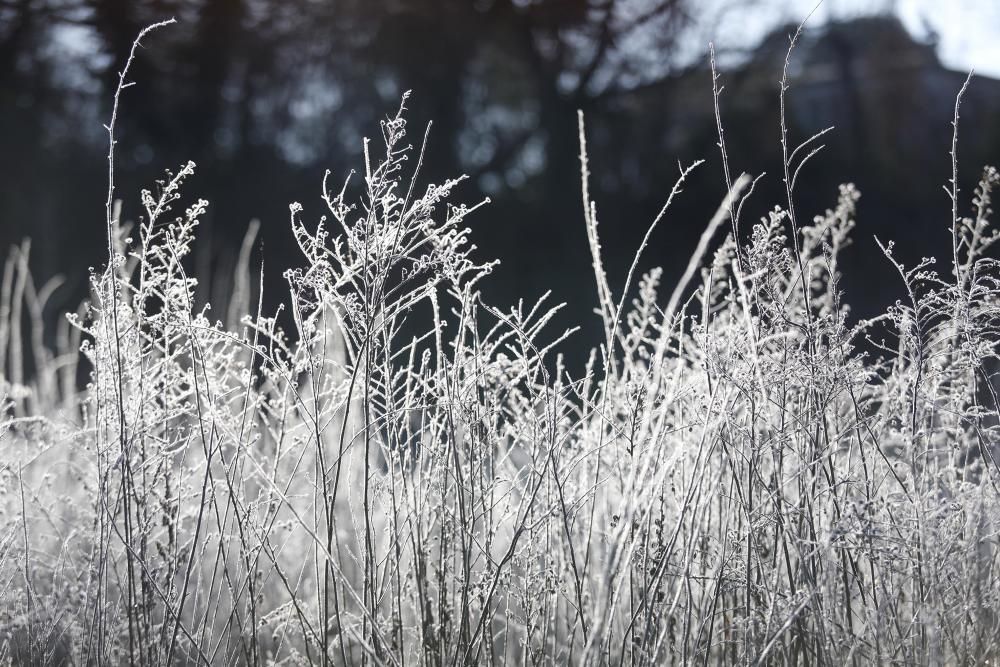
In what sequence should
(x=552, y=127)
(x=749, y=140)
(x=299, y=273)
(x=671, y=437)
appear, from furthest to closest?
(x=552, y=127) → (x=749, y=140) → (x=671, y=437) → (x=299, y=273)

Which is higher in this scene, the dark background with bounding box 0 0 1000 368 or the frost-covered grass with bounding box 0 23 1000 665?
the dark background with bounding box 0 0 1000 368

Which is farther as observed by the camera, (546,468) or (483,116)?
(483,116)

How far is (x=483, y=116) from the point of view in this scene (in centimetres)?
654

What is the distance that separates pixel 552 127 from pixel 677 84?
40.4 inches

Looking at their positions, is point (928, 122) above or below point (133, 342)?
above

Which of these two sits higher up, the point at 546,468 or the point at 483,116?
the point at 483,116

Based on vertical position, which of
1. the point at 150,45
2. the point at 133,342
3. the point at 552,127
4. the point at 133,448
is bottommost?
the point at 133,448

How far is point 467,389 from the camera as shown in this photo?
47.2 inches

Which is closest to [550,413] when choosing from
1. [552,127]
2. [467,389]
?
[467,389]

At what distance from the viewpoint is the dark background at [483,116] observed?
237 inches

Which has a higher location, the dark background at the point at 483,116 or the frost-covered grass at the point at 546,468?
the dark background at the point at 483,116

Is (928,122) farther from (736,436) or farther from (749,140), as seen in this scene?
(736,436)

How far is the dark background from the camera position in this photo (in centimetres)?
603

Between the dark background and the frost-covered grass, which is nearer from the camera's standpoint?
the frost-covered grass
